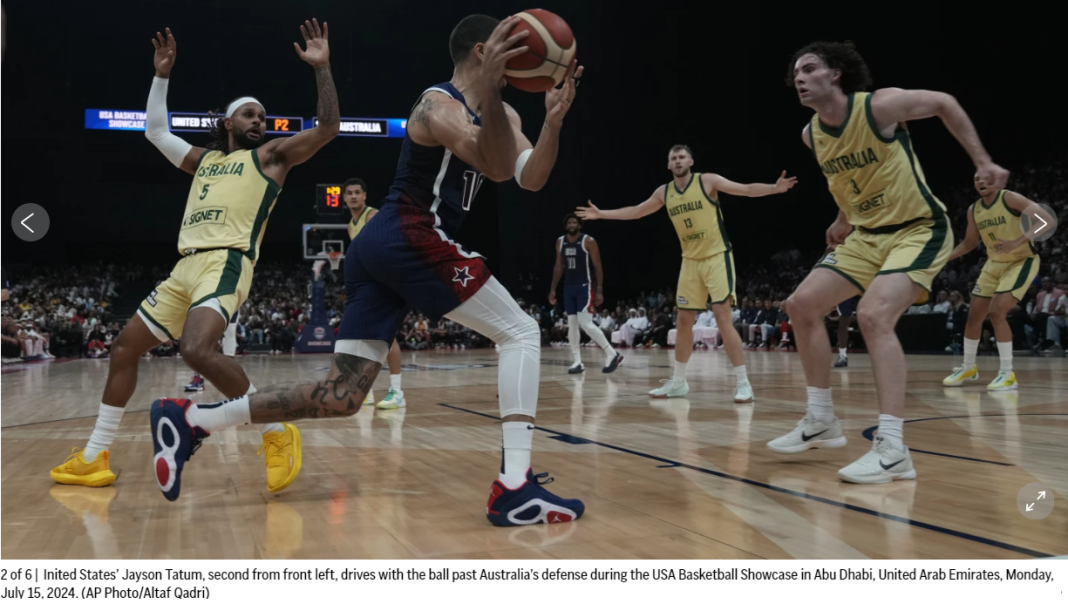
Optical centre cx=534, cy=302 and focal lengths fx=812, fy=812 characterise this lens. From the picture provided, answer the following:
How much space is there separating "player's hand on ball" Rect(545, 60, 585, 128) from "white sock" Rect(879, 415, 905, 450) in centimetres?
191

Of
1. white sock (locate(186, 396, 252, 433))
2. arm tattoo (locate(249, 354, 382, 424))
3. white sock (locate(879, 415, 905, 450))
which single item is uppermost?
arm tattoo (locate(249, 354, 382, 424))

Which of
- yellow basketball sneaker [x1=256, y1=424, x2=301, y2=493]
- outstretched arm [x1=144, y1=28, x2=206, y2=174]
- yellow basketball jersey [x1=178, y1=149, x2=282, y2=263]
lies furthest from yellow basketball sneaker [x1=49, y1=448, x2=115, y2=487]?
outstretched arm [x1=144, y1=28, x2=206, y2=174]

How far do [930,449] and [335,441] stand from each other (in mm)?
3209

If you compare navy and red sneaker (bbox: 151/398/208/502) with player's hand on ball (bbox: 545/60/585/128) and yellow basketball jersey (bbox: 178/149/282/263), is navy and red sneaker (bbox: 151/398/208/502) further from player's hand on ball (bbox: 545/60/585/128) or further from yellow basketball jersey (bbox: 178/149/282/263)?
player's hand on ball (bbox: 545/60/585/128)

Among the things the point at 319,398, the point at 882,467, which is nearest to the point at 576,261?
the point at 882,467

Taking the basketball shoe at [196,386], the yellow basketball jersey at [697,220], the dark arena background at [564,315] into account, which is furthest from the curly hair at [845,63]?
the basketball shoe at [196,386]

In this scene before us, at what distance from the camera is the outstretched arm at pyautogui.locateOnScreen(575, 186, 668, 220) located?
22.1ft

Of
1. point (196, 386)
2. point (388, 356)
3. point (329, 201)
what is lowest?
point (196, 386)

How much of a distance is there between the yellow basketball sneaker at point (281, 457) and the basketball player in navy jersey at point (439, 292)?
1.43ft

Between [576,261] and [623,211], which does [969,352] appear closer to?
[623,211]

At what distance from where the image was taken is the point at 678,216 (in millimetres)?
7188

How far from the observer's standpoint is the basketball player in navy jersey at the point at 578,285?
405 inches

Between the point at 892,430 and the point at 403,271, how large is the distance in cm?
212

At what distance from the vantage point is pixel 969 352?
784 cm
